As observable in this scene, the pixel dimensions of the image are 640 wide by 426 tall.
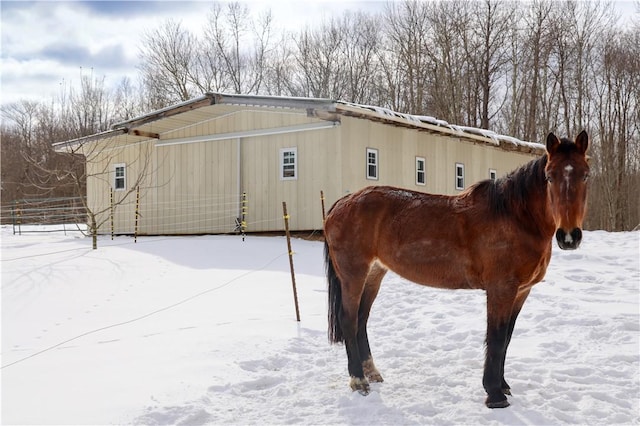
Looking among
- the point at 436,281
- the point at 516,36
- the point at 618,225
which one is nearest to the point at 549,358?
the point at 436,281

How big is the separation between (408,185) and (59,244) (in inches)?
Answer: 423

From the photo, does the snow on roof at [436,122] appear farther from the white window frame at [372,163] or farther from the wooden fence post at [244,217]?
the wooden fence post at [244,217]

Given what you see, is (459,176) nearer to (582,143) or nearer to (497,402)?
(582,143)

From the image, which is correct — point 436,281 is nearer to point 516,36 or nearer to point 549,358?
point 549,358

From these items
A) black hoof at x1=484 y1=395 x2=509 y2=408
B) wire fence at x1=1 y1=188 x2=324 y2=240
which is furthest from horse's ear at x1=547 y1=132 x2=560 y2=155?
wire fence at x1=1 y1=188 x2=324 y2=240

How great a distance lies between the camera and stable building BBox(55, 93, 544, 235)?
1369cm

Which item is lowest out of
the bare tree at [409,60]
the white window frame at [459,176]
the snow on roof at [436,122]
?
the white window frame at [459,176]

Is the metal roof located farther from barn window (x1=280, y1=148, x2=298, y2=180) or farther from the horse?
the horse

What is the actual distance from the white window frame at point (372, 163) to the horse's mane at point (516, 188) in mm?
10510

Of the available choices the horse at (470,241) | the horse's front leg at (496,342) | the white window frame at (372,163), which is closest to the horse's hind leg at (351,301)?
the horse at (470,241)

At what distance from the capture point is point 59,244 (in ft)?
46.5

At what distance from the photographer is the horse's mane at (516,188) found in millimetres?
3572

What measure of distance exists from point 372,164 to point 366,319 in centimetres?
1046

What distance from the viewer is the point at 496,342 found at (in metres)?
3.61
